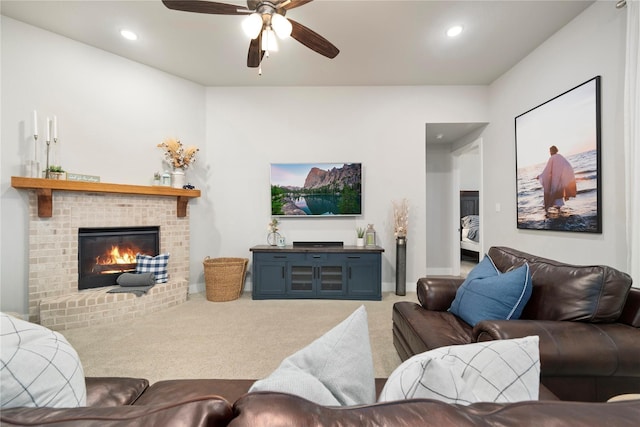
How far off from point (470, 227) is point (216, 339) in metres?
5.95

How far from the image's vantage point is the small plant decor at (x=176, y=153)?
11.8 ft

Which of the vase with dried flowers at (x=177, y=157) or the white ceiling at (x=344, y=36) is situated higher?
the white ceiling at (x=344, y=36)

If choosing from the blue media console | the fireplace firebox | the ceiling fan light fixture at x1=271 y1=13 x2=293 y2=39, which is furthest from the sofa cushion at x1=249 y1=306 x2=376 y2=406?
the fireplace firebox

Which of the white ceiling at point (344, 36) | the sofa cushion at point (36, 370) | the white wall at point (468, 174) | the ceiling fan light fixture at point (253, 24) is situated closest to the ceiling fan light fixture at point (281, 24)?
the ceiling fan light fixture at point (253, 24)

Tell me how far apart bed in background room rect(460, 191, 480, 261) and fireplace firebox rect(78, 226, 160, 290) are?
6058 millimetres

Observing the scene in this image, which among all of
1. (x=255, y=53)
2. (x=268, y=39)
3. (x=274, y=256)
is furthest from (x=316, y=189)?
(x=268, y=39)

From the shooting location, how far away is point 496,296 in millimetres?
1575

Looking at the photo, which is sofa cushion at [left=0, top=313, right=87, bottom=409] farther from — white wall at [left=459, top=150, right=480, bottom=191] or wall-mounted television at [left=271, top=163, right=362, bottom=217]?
white wall at [left=459, top=150, right=480, bottom=191]

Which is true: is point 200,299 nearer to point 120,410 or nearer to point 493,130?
point 120,410

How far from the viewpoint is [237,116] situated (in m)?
4.11

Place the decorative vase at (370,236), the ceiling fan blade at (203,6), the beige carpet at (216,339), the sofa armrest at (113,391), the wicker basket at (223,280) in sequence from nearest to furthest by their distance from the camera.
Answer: the sofa armrest at (113,391) → the ceiling fan blade at (203,6) → the beige carpet at (216,339) → the wicker basket at (223,280) → the decorative vase at (370,236)

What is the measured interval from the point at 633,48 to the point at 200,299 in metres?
4.91

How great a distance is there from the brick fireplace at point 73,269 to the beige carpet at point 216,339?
146mm

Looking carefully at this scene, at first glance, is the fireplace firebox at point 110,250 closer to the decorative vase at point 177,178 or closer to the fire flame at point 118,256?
the fire flame at point 118,256
